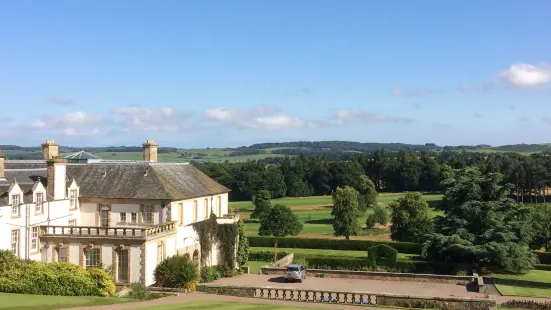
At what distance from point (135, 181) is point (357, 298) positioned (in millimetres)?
17286

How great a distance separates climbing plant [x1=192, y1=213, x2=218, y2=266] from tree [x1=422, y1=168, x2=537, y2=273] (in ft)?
58.0

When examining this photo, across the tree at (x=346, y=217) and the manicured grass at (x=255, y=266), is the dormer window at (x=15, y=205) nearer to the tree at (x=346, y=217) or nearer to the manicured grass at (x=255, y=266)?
the manicured grass at (x=255, y=266)

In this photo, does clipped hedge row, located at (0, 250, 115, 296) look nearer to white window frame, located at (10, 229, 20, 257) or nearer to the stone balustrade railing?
white window frame, located at (10, 229, 20, 257)

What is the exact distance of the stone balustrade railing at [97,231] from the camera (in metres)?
33.9

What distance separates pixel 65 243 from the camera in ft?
114

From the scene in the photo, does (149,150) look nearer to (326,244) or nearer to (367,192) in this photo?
(326,244)

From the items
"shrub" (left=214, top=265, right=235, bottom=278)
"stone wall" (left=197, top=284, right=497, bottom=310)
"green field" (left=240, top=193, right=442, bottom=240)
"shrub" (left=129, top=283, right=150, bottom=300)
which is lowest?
"green field" (left=240, top=193, right=442, bottom=240)

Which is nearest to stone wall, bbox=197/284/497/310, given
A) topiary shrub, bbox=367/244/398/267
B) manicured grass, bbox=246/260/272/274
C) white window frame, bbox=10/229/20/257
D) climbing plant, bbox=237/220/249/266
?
climbing plant, bbox=237/220/249/266

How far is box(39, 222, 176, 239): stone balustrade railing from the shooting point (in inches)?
1334

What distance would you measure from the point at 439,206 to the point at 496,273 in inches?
304

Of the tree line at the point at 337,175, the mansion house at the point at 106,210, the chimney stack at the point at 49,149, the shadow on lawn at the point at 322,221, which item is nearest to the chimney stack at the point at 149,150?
the mansion house at the point at 106,210

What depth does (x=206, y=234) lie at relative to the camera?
41.6 metres

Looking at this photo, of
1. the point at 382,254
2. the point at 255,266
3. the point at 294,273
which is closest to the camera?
the point at 294,273

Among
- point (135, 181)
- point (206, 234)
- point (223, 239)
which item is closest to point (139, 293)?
point (135, 181)
